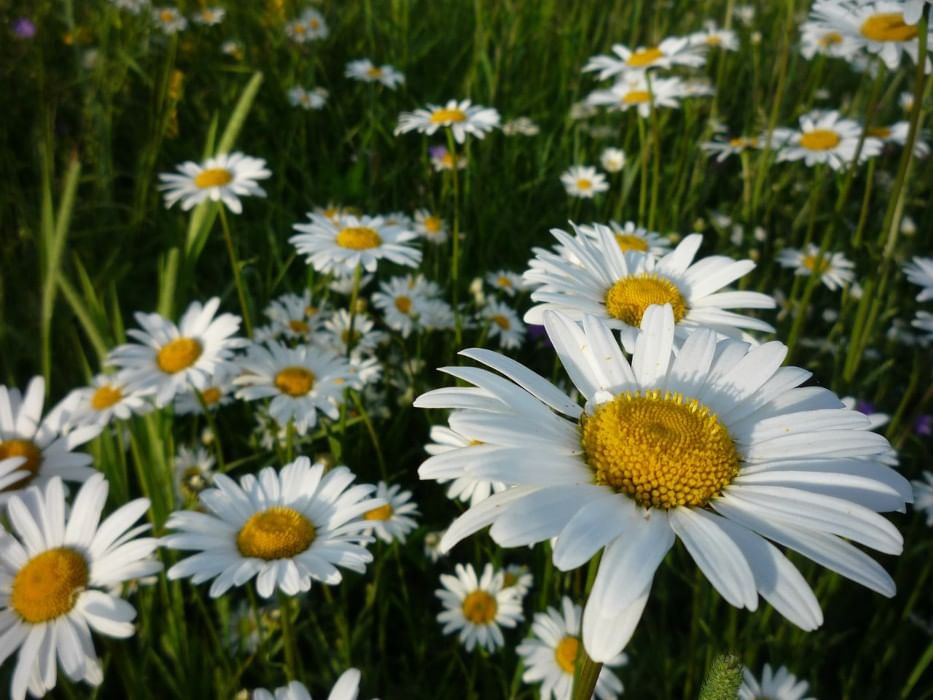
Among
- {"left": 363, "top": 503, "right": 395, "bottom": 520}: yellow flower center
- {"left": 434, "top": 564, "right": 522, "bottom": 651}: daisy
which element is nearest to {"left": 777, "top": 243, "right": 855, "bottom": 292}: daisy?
{"left": 434, "top": 564, "right": 522, "bottom": 651}: daisy

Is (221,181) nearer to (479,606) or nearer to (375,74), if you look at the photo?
(375,74)

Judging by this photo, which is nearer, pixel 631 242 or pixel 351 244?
pixel 631 242

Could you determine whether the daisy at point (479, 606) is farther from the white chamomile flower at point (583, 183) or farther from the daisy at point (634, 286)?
the white chamomile flower at point (583, 183)

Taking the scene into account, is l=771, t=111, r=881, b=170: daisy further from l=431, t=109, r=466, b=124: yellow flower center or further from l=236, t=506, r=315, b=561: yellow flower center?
l=236, t=506, r=315, b=561: yellow flower center

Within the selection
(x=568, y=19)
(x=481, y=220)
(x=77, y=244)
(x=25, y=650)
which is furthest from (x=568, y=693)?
(x=568, y=19)

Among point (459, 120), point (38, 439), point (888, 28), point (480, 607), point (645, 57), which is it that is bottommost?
point (480, 607)

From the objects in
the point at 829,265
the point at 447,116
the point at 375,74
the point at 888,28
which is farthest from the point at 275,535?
the point at 375,74
